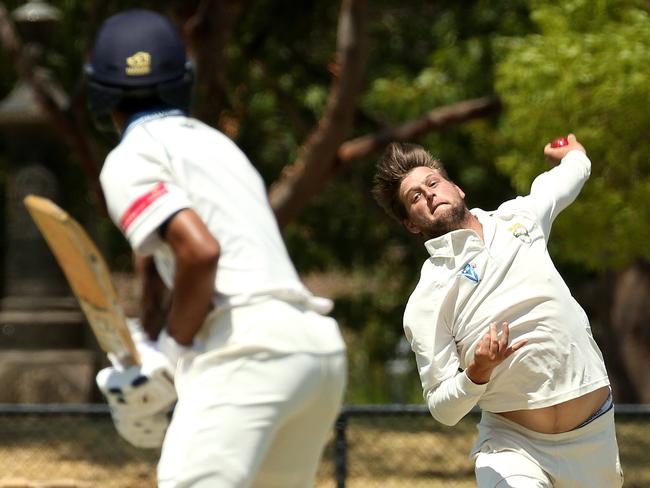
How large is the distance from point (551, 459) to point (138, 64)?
1.67 m

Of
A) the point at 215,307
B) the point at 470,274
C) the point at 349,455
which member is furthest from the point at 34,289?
the point at 215,307

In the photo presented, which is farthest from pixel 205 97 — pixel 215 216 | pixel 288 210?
pixel 215 216

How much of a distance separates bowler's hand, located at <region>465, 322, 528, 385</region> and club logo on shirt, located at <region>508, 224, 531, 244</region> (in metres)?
0.42

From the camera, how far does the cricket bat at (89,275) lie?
138 inches

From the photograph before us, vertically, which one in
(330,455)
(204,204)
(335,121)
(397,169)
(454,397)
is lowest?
(330,455)

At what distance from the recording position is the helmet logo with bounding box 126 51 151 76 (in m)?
3.31

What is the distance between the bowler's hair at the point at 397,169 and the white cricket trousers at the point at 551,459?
2.52 ft

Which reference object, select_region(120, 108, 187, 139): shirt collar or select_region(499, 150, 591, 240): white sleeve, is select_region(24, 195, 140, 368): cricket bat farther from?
select_region(499, 150, 591, 240): white sleeve

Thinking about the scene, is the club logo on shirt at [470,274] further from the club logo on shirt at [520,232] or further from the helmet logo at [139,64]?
the helmet logo at [139,64]

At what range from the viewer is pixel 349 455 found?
9383mm

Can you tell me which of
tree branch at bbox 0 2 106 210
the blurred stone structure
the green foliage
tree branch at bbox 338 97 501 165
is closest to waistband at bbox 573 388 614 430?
the green foliage

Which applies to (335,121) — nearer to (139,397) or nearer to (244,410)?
(139,397)

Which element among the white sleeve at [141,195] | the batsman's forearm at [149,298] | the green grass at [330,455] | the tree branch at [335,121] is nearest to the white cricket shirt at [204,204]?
the white sleeve at [141,195]

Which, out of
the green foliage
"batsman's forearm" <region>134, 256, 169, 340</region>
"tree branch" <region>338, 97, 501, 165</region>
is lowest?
"tree branch" <region>338, 97, 501, 165</region>
